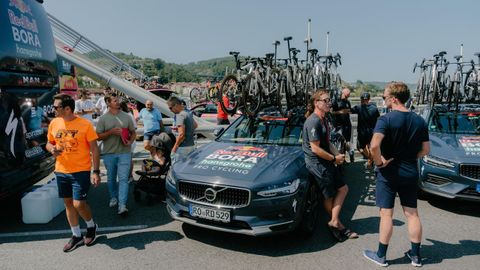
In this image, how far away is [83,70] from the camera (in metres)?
13.5

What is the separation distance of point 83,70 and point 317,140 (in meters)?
12.0

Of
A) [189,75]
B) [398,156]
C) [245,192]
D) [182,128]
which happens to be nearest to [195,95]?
[182,128]

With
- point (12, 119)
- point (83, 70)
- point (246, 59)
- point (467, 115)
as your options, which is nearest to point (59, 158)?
point (12, 119)

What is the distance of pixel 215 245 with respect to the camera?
13.5 ft

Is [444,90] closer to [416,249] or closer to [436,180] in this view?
[436,180]

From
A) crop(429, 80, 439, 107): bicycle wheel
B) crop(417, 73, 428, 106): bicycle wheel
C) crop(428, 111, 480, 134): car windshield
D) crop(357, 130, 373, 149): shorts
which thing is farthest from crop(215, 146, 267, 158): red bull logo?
crop(417, 73, 428, 106): bicycle wheel

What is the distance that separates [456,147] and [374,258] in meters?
2.76

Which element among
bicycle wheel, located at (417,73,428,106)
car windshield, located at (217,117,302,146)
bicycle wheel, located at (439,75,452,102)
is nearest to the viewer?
car windshield, located at (217,117,302,146)

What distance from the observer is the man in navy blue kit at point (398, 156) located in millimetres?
3492

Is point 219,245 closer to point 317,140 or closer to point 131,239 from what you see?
point 131,239

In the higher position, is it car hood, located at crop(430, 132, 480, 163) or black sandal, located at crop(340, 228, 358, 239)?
car hood, located at crop(430, 132, 480, 163)

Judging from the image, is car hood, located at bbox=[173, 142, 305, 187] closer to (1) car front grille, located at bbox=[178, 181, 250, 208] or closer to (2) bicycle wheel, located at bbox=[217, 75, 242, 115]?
(1) car front grille, located at bbox=[178, 181, 250, 208]

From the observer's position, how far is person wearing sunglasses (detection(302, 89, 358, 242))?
163 inches

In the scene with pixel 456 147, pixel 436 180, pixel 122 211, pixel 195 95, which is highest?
pixel 195 95
